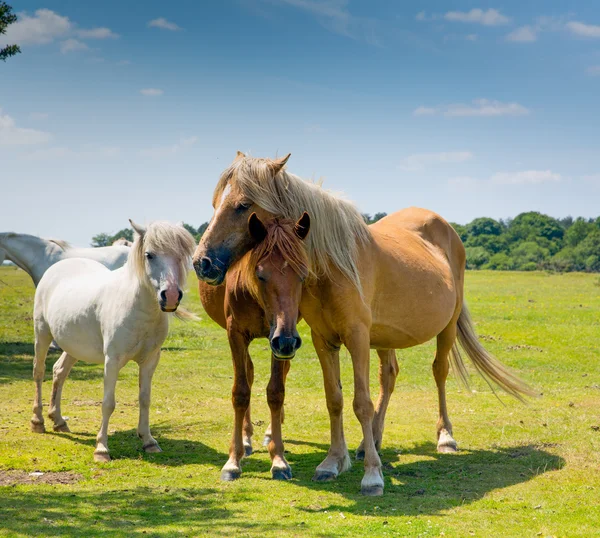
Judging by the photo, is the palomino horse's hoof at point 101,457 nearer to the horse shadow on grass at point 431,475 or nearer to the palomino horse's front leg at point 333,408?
the horse shadow on grass at point 431,475

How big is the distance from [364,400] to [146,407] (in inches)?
108

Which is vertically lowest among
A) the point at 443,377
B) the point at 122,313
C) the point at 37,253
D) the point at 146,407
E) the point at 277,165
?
the point at 146,407

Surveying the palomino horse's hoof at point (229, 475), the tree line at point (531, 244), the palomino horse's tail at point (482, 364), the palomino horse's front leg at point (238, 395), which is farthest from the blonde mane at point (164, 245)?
the tree line at point (531, 244)

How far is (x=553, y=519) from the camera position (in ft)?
16.3

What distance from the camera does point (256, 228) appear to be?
5.29 m

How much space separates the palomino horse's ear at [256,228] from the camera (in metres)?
5.25

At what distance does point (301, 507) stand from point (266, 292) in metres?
1.70

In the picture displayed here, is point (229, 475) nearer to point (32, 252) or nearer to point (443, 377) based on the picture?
point (443, 377)

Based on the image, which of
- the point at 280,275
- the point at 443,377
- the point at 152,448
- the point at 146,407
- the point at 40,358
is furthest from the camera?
the point at 40,358

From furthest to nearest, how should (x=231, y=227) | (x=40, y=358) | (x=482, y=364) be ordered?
(x=40, y=358), (x=482, y=364), (x=231, y=227)

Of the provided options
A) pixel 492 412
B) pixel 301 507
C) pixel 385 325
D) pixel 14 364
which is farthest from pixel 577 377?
pixel 14 364

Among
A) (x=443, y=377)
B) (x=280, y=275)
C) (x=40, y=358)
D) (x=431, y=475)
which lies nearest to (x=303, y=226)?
(x=280, y=275)

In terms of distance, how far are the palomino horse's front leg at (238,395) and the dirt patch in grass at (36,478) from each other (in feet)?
4.58

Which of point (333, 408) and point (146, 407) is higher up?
point (333, 408)
